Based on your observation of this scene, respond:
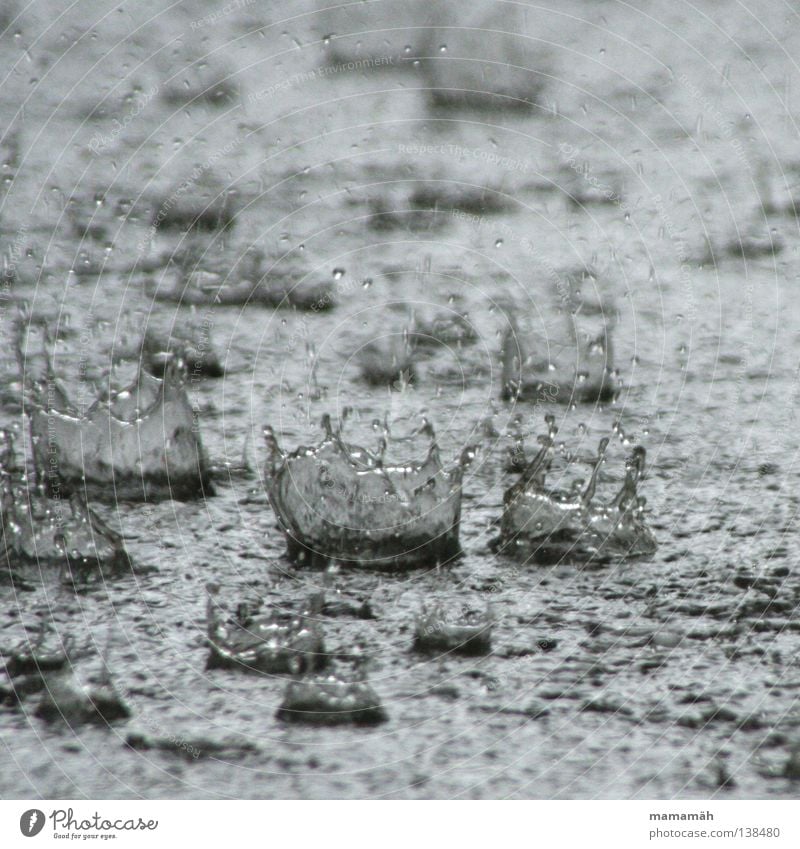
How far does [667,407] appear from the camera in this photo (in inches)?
44.1

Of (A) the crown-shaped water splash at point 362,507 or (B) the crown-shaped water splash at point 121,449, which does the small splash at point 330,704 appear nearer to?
(A) the crown-shaped water splash at point 362,507

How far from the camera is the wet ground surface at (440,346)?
77 cm

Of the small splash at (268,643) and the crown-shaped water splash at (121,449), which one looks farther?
the crown-shaped water splash at (121,449)

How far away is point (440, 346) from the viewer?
1.20 m

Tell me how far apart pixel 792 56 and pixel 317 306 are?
2.24 ft

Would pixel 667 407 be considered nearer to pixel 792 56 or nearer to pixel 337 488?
pixel 337 488

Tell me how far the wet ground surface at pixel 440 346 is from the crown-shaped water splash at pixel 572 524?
17 millimetres

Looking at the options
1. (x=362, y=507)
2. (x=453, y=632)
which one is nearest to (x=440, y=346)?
(x=362, y=507)

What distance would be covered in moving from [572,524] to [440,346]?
30 centimetres
